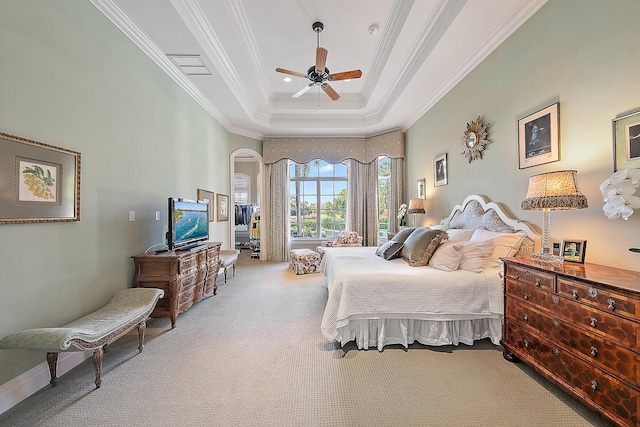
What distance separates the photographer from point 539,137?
8.06 feet

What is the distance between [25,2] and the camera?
182 cm

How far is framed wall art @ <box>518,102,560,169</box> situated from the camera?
90.5 inches

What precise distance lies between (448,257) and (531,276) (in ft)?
2.39

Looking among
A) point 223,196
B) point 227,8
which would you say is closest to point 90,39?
point 227,8

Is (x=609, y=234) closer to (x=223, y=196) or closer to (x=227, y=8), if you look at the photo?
(x=227, y=8)

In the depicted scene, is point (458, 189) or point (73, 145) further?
point (458, 189)

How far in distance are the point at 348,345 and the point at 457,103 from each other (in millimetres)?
3555

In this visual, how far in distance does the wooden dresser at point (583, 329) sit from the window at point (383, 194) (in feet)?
14.3

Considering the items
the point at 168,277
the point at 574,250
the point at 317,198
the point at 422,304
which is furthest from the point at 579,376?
the point at 317,198

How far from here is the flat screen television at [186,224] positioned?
9.95ft

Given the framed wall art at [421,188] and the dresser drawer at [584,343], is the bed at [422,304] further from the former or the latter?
the framed wall art at [421,188]

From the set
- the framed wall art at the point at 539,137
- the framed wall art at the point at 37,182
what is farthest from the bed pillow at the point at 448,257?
the framed wall art at the point at 37,182

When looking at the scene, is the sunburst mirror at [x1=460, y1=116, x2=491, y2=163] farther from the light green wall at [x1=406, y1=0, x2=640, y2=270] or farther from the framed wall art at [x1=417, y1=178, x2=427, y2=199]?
the framed wall art at [x1=417, y1=178, x2=427, y2=199]

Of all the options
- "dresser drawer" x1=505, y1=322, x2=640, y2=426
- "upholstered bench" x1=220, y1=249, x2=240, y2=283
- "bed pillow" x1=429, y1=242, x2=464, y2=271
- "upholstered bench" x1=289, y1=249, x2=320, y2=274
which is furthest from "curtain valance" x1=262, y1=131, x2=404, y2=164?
"dresser drawer" x1=505, y1=322, x2=640, y2=426
